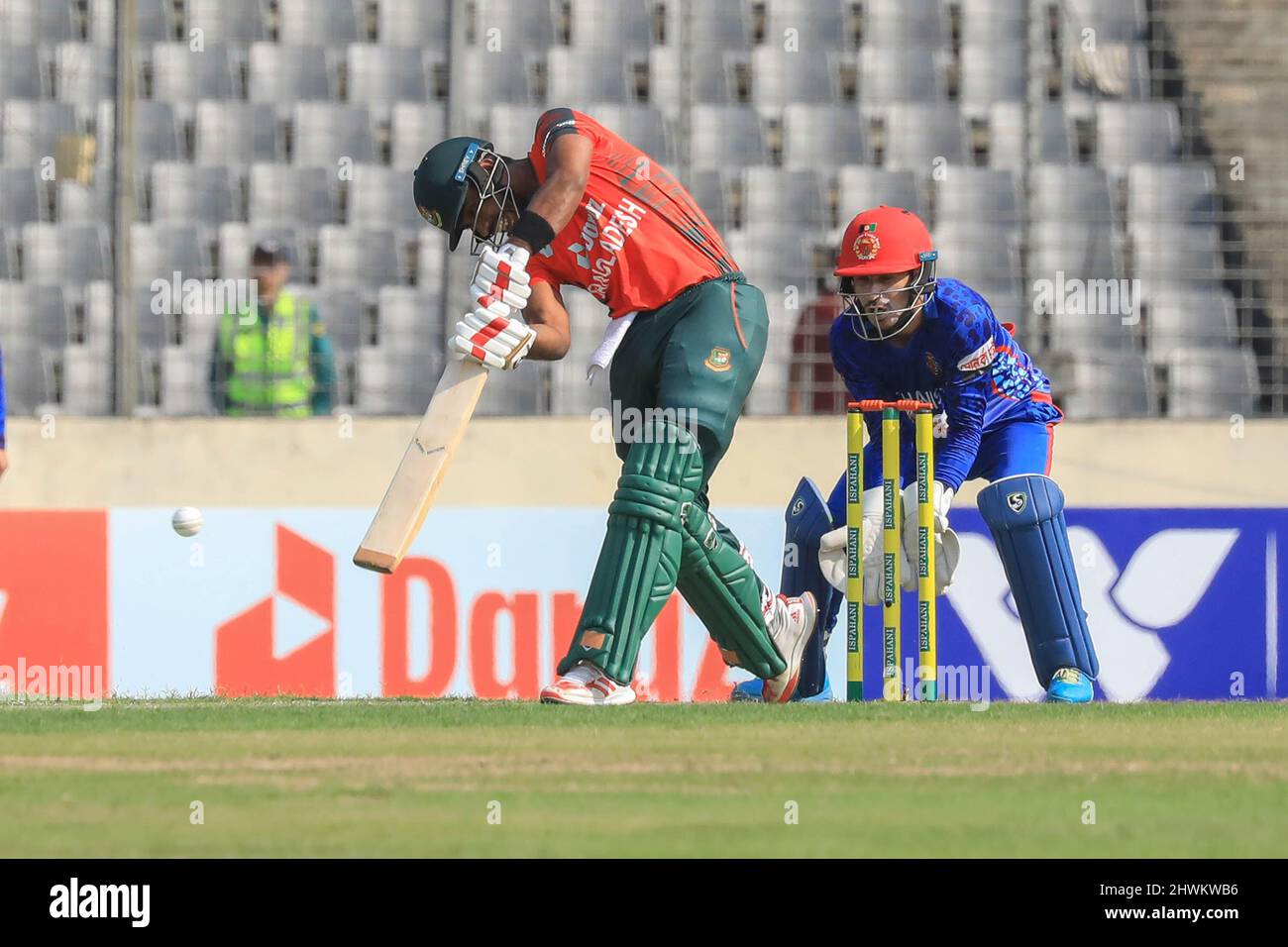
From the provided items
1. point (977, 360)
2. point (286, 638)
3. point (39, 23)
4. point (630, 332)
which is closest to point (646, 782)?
point (630, 332)

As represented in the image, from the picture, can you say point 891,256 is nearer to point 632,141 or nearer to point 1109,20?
point 632,141

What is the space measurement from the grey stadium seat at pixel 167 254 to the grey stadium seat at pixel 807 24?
10.9ft

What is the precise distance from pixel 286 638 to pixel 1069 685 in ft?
12.7

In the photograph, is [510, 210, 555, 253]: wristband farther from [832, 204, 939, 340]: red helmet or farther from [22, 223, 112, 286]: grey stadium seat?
[22, 223, 112, 286]: grey stadium seat

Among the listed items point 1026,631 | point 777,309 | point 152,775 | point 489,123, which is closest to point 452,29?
point 489,123

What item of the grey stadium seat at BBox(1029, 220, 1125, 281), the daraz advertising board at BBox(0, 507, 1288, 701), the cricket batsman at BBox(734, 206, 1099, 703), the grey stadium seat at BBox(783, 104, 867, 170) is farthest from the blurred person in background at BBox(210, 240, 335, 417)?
the cricket batsman at BBox(734, 206, 1099, 703)

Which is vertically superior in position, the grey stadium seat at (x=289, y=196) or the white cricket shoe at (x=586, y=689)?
the grey stadium seat at (x=289, y=196)

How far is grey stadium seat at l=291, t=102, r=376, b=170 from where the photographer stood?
12.9 metres

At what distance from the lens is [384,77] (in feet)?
43.0

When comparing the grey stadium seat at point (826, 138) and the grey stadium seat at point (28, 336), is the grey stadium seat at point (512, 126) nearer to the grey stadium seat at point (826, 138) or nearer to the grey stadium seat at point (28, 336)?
the grey stadium seat at point (826, 138)

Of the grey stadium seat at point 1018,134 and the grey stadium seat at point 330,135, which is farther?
the grey stadium seat at point 330,135

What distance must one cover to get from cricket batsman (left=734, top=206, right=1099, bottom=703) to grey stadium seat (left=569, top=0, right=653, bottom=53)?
5.00m

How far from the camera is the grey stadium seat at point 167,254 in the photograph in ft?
39.3

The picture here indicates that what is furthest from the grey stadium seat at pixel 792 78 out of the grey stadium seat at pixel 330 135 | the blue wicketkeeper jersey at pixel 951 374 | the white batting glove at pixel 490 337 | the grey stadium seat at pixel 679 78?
the white batting glove at pixel 490 337
